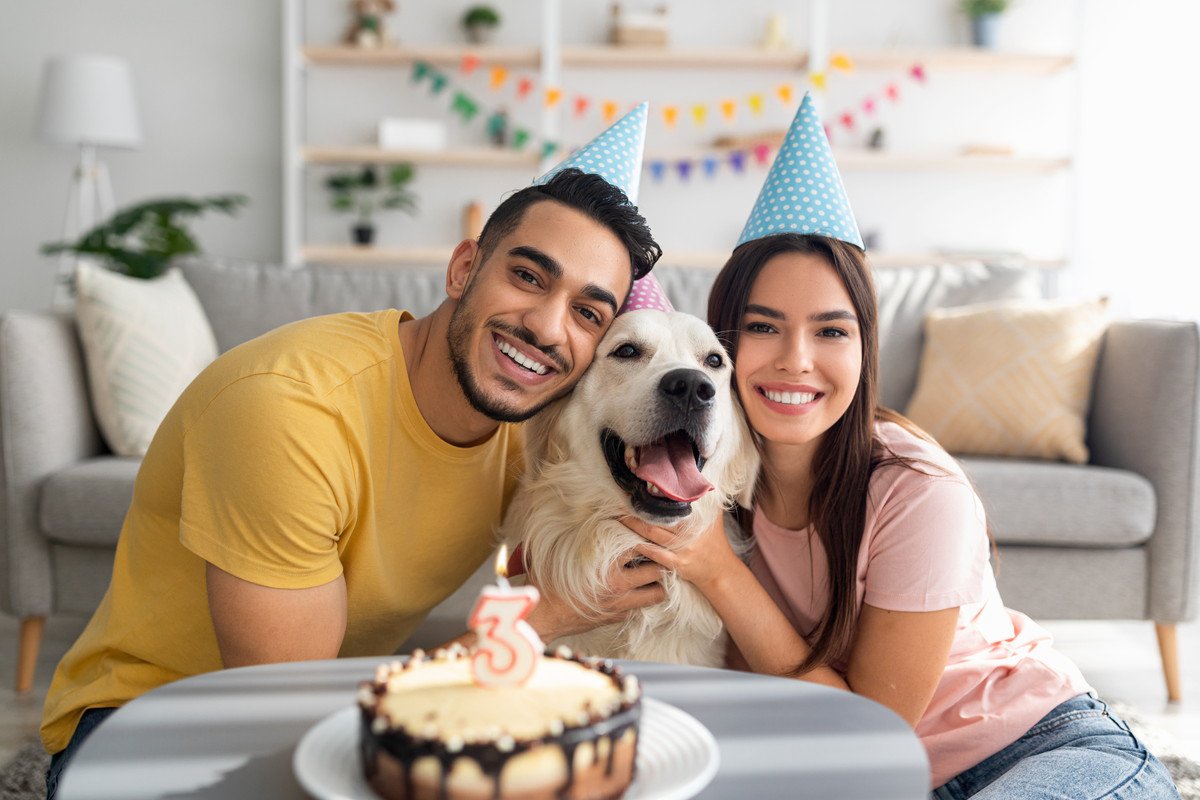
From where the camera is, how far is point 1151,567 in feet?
9.20

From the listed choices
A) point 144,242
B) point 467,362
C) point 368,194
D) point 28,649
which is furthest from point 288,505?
point 368,194

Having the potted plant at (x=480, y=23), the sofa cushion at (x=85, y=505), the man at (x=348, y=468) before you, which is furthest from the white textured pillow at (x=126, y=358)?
the potted plant at (x=480, y=23)

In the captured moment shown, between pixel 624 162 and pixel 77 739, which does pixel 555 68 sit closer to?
pixel 624 162

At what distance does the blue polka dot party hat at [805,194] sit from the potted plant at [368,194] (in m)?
4.37

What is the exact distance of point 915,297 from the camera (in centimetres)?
345

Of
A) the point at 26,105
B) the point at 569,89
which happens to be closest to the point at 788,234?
the point at 569,89

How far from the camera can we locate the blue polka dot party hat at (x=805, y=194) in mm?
1625

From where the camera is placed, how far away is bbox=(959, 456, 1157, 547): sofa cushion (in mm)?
2752

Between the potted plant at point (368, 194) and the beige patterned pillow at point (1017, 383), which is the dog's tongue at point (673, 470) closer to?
the beige patterned pillow at point (1017, 383)

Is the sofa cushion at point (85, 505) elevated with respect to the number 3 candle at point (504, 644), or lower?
lower

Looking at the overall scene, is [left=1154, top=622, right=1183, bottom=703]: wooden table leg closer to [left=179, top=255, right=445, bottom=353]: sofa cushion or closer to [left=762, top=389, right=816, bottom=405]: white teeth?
[left=762, top=389, right=816, bottom=405]: white teeth

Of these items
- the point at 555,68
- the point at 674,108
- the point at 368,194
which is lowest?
the point at 368,194

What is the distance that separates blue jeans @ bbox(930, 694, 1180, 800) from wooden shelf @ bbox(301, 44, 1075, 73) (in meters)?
4.74

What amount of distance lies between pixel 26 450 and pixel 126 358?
375 millimetres
